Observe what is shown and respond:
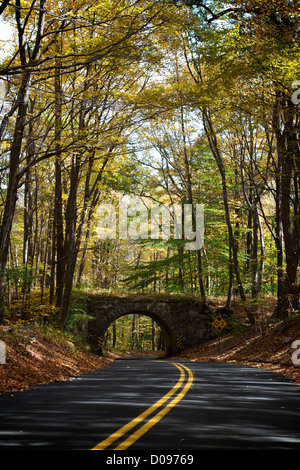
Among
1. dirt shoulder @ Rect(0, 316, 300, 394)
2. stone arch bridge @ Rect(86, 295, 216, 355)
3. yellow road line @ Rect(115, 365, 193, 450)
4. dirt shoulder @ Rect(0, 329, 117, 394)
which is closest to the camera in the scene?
yellow road line @ Rect(115, 365, 193, 450)

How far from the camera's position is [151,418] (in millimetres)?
5566

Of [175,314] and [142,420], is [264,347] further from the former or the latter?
[142,420]

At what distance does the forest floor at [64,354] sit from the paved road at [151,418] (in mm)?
1175

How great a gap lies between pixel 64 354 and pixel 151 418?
10.3m

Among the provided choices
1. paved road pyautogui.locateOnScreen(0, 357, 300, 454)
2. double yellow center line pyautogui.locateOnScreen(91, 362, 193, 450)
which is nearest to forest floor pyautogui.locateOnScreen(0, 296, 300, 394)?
paved road pyautogui.locateOnScreen(0, 357, 300, 454)

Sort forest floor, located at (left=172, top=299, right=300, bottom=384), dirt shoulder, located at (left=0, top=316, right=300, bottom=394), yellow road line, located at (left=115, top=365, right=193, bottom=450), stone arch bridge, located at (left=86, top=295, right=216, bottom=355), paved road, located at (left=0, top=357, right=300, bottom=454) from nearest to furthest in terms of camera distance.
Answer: yellow road line, located at (left=115, top=365, right=193, bottom=450) < paved road, located at (left=0, top=357, right=300, bottom=454) < dirt shoulder, located at (left=0, top=316, right=300, bottom=394) < forest floor, located at (left=172, top=299, right=300, bottom=384) < stone arch bridge, located at (left=86, top=295, right=216, bottom=355)

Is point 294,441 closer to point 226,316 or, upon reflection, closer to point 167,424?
point 167,424

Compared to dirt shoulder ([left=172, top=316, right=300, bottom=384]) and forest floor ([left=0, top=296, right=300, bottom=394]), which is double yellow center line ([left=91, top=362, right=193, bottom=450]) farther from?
dirt shoulder ([left=172, top=316, right=300, bottom=384])

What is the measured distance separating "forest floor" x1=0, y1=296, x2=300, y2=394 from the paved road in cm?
118

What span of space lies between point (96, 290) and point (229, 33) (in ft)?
62.7

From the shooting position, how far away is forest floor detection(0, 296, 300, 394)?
10.2 m

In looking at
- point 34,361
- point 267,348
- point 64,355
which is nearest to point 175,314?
point 267,348

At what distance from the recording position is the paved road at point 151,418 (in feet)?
14.2


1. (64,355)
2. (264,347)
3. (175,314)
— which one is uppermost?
(64,355)
